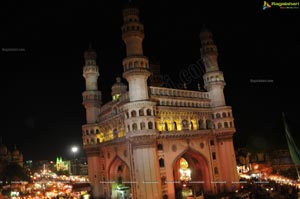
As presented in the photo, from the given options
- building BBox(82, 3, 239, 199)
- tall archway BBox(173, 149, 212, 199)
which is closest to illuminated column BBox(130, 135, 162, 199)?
building BBox(82, 3, 239, 199)

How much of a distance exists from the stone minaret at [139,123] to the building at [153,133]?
12 cm

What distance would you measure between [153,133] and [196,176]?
15.3 metres

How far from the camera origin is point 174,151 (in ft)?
151

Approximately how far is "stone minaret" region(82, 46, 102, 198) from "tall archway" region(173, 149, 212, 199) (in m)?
15.5

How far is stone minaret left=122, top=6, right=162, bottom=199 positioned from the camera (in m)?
40.6

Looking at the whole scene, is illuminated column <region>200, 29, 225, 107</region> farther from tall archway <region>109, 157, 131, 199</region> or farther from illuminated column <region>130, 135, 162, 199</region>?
tall archway <region>109, 157, 131, 199</region>

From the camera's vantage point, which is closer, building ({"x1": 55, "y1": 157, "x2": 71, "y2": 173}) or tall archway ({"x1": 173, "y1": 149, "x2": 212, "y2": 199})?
tall archway ({"x1": 173, "y1": 149, "x2": 212, "y2": 199})

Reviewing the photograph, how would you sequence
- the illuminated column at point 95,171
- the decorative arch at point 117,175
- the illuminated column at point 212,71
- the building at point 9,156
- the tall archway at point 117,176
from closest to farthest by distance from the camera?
the tall archway at point 117,176
the decorative arch at point 117,175
the illuminated column at point 212,71
the illuminated column at point 95,171
the building at point 9,156

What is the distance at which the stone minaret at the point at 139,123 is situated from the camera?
40625 millimetres

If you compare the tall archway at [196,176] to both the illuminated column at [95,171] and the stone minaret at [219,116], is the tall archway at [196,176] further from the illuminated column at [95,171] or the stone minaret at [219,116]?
the illuminated column at [95,171]

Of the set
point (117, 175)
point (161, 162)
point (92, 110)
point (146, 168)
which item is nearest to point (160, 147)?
point (161, 162)

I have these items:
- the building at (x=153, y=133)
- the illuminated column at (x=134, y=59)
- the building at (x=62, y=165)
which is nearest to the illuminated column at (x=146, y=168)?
the building at (x=153, y=133)

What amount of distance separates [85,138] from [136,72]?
21.1m

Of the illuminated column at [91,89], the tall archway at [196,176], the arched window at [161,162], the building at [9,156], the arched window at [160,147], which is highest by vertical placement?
the illuminated column at [91,89]
